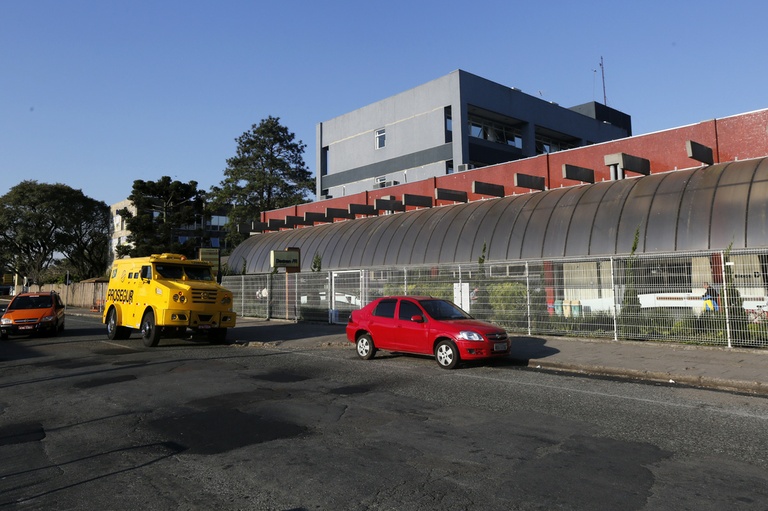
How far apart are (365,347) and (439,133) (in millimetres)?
27625

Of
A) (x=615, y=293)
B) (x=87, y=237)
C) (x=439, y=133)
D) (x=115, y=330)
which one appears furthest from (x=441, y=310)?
(x=87, y=237)

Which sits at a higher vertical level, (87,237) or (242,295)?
(87,237)

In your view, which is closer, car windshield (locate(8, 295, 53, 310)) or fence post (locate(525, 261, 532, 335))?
fence post (locate(525, 261, 532, 335))

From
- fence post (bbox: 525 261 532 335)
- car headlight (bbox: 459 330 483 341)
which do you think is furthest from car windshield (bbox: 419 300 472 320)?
fence post (bbox: 525 261 532 335)

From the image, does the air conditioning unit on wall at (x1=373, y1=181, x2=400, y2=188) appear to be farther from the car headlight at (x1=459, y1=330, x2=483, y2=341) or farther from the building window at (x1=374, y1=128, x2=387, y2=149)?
the car headlight at (x1=459, y1=330, x2=483, y2=341)

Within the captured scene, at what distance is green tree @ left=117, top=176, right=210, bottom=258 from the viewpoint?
4825cm

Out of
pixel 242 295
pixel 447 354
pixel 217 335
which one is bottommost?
pixel 447 354

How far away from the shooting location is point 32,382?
420 inches

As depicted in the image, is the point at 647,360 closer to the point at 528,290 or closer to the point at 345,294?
the point at 528,290

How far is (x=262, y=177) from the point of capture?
58594 mm

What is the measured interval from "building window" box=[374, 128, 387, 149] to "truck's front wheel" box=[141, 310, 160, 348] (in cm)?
2920

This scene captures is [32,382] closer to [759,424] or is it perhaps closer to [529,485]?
[529,485]

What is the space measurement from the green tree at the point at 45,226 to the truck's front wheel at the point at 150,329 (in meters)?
60.6

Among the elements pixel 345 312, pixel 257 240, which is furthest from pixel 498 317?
pixel 257 240
